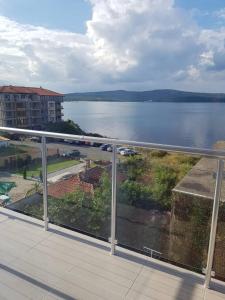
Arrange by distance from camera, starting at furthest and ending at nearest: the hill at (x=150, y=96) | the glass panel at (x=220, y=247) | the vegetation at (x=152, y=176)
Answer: the hill at (x=150, y=96) → the vegetation at (x=152, y=176) → the glass panel at (x=220, y=247)

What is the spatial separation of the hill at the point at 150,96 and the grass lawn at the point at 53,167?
2572 inches

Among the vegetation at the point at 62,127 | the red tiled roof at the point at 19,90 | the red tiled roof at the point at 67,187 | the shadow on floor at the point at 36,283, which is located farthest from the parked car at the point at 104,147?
the red tiled roof at the point at 19,90

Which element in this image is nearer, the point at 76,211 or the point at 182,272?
the point at 182,272

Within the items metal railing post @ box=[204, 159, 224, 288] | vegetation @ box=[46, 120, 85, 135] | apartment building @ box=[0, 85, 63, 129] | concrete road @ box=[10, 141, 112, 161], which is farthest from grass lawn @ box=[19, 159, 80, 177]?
vegetation @ box=[46, 120, 85, 135]

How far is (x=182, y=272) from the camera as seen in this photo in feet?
7.49

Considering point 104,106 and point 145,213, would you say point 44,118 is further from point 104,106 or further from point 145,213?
point 104,106

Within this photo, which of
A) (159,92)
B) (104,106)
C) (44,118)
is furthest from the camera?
(104,106)

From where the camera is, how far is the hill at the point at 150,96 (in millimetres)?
70812

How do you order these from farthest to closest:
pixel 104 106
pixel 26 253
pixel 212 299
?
pixel 104 106, pixel 26 253, pixel 212 299

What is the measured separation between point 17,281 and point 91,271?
59 centimetres

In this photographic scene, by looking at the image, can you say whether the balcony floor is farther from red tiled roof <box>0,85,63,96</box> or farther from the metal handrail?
red tiled roof <box>0,85,63,96</box>

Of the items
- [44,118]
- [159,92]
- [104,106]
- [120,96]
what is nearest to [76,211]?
[44,118]

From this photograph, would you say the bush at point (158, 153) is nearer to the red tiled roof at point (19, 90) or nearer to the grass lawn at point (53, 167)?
the grass lawn at point (53, 167)

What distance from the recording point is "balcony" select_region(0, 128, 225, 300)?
6.81 ft
